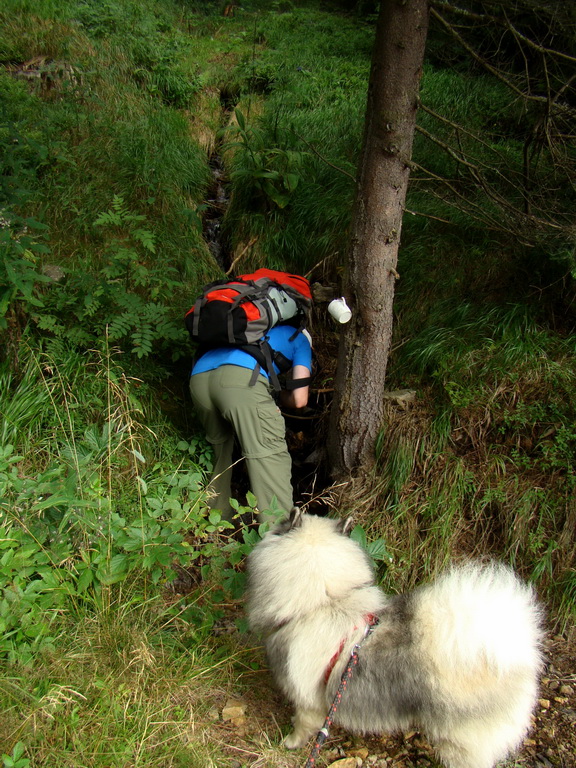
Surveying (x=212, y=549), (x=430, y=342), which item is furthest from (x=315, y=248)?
(x=212, y=549)

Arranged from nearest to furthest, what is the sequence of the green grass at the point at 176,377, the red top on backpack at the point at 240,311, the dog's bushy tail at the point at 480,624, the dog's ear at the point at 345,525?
the dog's bushy tail at the point at 480,624 < the green grass at the point at 176,377 < the dog's ear at the point at 345,525 < the red top on backpack at the point at 240,311

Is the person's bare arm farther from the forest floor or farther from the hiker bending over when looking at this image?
the forest floor

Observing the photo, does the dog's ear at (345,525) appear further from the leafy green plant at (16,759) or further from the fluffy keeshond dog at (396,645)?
the leafy green plant at (16,759)

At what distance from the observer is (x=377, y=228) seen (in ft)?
10.3

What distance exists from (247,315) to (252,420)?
74cm

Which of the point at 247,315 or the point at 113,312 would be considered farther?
the point at 113,312

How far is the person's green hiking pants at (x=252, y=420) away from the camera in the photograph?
136 inches

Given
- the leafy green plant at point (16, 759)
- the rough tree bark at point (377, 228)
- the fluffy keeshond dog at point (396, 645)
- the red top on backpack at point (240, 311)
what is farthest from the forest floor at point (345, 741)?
the red top on backpack at point (240, 311)

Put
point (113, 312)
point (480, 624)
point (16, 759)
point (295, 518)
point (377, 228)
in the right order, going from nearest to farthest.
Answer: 1. point (16, 759)
2. point (480, 624)
3. point (295, 518)
4. point (377, 228)
5. point (113, 312)

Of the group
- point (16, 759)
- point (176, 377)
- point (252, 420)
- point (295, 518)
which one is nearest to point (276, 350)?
point (252, 420)

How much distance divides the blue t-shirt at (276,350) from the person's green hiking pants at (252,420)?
46mm

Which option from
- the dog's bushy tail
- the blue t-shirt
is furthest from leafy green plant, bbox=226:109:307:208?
the dog's bushy tail

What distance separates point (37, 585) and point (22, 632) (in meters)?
0.21

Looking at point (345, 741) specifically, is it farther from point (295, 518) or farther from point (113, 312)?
point (113, 312)
